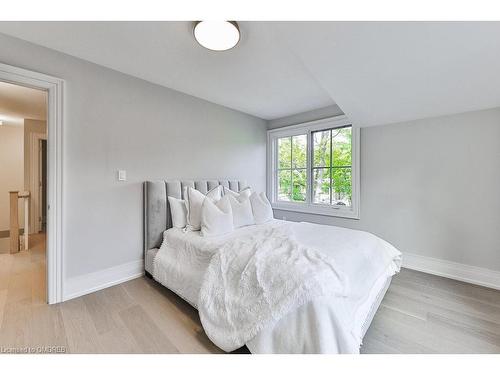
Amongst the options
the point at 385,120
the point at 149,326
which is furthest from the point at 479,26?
the point at 149,326

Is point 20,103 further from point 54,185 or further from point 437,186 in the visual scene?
point 437,186

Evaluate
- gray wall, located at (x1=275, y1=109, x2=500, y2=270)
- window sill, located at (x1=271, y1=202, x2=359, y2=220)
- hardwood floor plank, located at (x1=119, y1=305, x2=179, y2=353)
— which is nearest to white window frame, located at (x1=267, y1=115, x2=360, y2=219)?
window sill, located at (x1=271, y1=202, x2=359, y2=220)

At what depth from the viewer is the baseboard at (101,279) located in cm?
204

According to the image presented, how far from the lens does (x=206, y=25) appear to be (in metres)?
1.55

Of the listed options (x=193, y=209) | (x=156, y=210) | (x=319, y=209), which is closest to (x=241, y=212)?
(x=193, y=209)

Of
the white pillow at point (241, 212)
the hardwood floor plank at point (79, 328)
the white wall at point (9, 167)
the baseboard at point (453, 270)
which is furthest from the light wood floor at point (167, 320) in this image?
the white wall at point (9, 167)

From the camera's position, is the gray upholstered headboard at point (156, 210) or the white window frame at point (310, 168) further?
the white window frame at point (310, 168)

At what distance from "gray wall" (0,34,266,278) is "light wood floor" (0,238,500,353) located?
40 cm

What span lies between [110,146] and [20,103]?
245cm

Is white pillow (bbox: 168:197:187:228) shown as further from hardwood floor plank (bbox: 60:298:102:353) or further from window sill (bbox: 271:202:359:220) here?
window sill (bbox: 271:202:359:220)

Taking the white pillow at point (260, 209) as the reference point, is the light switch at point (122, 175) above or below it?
above

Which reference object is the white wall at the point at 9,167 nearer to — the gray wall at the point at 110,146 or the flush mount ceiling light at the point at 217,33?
the gray wall at the point at 110,146

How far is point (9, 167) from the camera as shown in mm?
4559
